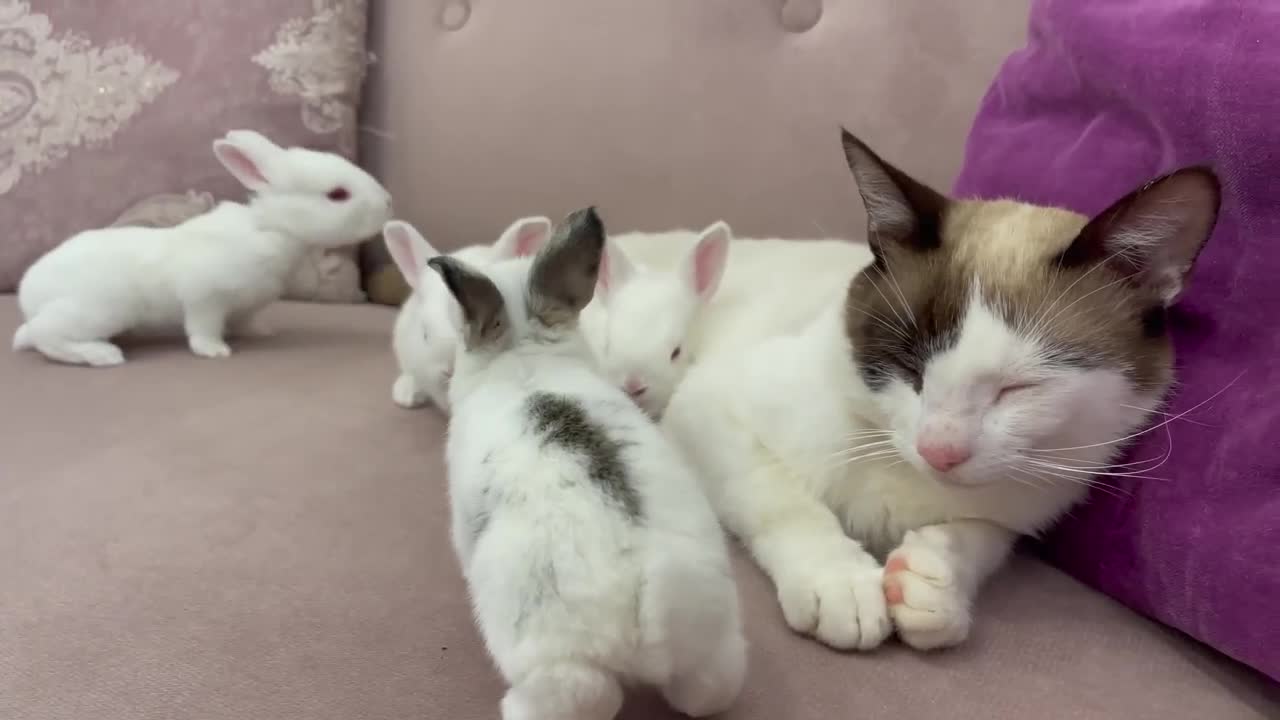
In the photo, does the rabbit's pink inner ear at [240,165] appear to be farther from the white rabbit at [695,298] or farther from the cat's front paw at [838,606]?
the cat's front paw at [838,606]

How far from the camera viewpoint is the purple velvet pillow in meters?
0.67

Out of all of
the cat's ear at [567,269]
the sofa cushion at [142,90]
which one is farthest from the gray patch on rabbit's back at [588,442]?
the sofa cushion at [142,90]

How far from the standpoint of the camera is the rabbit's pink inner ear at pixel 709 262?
4.19 feet

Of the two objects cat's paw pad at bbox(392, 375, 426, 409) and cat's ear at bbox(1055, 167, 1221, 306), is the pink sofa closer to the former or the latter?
cat's paw pad at bbox(392, 375, 426, 409)

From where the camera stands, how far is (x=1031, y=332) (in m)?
0.69

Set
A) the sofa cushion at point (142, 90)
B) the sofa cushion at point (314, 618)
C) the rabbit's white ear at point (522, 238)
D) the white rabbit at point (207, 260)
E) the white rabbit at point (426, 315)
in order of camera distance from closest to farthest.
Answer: the sofa cushion at point (314, 618) < the white rabbit at point (426, 315) < the rabbit's white ear at point (522, 238) < the white rabbit at point (207, 260) < the sofa cushion at point (142, 90)

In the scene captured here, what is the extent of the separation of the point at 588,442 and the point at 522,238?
Answer: 68 cm

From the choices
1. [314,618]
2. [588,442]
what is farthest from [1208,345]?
[314,618]

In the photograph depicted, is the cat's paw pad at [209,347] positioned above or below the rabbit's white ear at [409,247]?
below

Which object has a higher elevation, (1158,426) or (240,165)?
(1158,426)

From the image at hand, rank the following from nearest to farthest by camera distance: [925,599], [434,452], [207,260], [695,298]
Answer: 1. [925,599]
2. [434,452]
3. [695,298]
4. [207,260]

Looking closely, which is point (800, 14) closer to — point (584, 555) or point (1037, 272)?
point (1037, 272)

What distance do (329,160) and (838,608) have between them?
45.8 inches

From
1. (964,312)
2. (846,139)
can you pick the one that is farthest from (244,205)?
(964,312)
